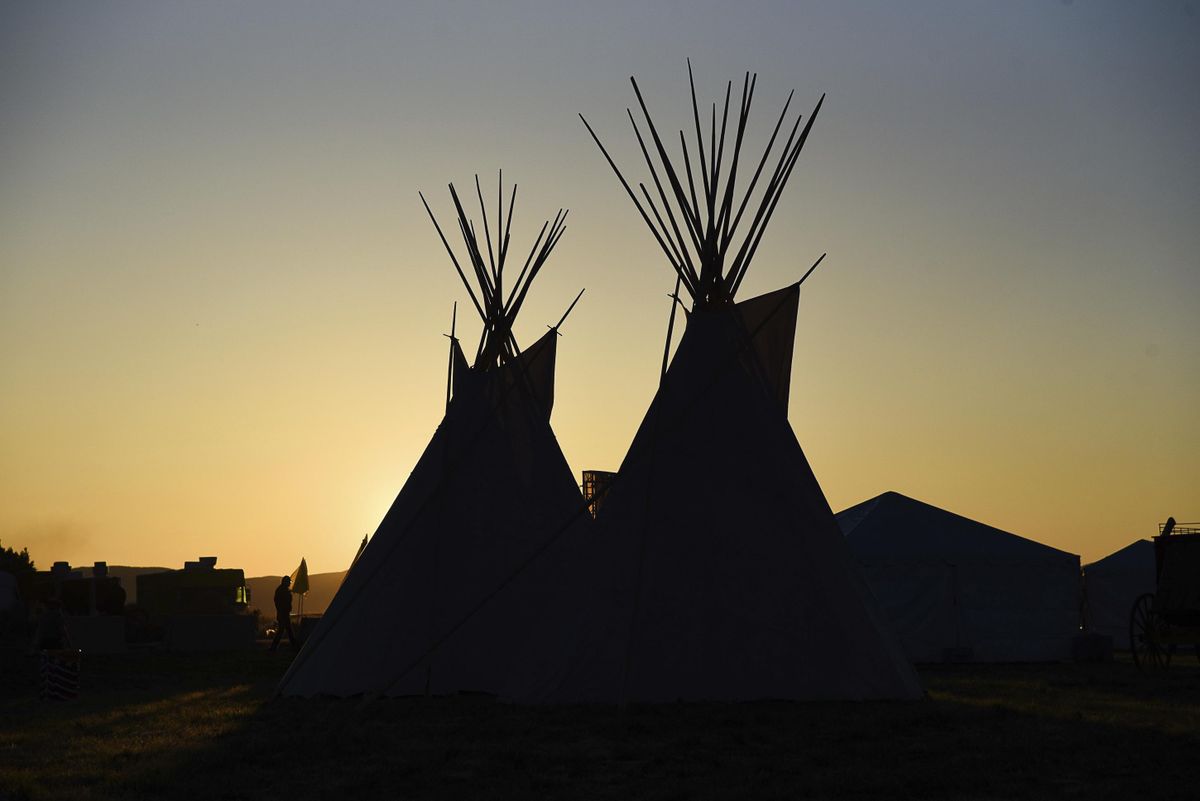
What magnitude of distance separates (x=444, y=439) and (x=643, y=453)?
2.99 metres

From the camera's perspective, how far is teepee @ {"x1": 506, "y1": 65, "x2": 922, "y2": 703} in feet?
35.8

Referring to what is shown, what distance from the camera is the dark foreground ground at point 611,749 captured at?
6910mm

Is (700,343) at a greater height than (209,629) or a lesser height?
greater

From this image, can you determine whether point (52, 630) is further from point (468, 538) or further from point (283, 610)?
point (283, 610)

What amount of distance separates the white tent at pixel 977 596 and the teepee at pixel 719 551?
27.9 feet

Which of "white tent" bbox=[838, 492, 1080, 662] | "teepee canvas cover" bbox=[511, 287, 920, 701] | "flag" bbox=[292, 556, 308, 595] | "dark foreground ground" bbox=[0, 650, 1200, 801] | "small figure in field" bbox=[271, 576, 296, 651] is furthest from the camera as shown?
"flag" bbox=[292, 556, 308, 595]

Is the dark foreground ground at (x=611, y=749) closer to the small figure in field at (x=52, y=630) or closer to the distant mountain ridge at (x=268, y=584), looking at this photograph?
the small figure in field at (x=52, y=630)

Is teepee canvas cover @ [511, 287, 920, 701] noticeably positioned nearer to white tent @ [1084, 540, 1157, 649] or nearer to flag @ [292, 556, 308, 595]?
white tent @ [1084, 540, 1157, 649]

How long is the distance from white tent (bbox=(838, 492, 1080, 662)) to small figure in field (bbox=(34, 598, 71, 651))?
11.3m

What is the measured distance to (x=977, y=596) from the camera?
781 inches

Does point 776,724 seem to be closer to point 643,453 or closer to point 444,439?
point 643,453

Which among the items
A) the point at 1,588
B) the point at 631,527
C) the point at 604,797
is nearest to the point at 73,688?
the point at 631,527

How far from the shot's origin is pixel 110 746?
9008 mm

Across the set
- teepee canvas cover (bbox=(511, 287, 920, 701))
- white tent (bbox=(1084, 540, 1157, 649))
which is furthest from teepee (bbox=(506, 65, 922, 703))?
white tent (bbox=(1084, 540, 1157, 649))
